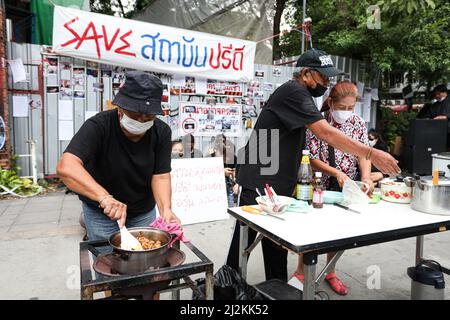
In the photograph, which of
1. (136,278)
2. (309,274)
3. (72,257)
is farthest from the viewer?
(72,257)

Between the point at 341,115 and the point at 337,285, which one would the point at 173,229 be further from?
the point at 337,285

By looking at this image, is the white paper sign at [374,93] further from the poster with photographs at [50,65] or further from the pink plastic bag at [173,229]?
the pink plastic bag at [173,229]

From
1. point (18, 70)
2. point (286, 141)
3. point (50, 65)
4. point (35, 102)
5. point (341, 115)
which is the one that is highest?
point (50, 65)

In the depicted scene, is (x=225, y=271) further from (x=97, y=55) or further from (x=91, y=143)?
(x=97, y=55)

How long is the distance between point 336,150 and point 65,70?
474 centimetres

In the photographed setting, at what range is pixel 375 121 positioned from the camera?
29.3 ft

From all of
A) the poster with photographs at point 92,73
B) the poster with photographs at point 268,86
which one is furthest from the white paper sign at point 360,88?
the poster with photographs at point 92,73

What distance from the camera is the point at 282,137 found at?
8.62 ft

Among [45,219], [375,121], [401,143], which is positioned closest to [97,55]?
[45,219]

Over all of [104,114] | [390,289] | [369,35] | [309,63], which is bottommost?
[390,289]

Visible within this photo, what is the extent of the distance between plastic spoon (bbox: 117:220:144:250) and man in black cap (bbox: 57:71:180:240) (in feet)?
0.18

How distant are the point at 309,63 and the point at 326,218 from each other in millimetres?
1088

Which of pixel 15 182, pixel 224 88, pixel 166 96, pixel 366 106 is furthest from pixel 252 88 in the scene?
pixel 15 182

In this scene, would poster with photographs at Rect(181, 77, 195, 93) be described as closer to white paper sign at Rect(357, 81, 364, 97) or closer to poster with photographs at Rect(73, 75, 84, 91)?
poster with photographs at Rect(73, 75, 84, 91)
